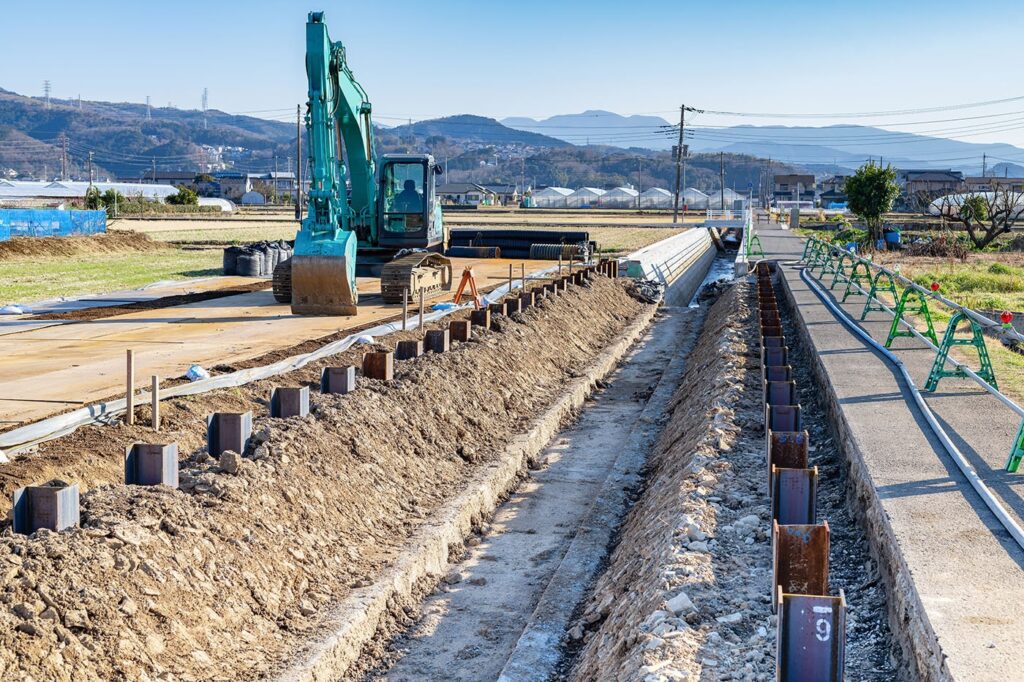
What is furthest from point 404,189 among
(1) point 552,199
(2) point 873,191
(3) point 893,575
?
(1) point 552,199

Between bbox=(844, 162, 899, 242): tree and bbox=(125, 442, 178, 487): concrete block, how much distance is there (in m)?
50.1

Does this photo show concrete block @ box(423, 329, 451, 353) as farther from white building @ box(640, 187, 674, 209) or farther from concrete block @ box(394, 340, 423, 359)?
white building @ box(640, 187, 674, 209)

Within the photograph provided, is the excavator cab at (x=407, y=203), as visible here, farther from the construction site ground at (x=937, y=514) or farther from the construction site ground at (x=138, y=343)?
the construction site ground at (x=937, y=514)

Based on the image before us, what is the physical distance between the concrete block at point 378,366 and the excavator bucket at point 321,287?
7.48 metres

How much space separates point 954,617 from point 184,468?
560cm

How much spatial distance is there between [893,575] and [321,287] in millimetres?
14820

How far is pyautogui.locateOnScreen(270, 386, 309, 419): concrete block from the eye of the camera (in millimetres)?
10016

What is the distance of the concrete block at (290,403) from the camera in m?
10.0

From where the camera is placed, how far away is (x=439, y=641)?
25.7ft

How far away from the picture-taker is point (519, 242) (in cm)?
3900

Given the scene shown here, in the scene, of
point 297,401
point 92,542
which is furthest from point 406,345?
point 92,542

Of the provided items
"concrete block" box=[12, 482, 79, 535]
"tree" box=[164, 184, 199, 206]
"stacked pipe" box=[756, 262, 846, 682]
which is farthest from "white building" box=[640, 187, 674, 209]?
"concrete block" box=[12, 482, 79, 535]

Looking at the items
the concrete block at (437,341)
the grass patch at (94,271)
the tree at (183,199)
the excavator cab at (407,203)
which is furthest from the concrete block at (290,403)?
the tree at (183,199)

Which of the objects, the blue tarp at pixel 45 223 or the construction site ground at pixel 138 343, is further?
the blue tarp at pixel 45 223
